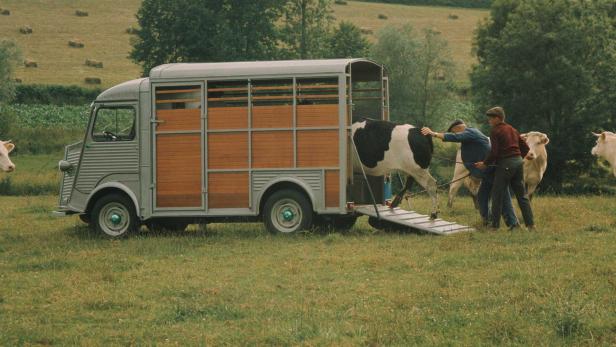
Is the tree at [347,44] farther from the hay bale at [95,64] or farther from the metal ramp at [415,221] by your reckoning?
the metal ramp at [415,221]

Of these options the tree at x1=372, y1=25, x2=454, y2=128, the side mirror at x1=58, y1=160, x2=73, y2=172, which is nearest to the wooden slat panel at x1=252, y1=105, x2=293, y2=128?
the side mirror at x1=58, y1=160, x2=73, y2=172

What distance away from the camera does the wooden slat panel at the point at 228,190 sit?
17.5m

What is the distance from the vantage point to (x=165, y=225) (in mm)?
19203

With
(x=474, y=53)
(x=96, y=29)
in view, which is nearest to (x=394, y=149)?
(x=474, y=53)

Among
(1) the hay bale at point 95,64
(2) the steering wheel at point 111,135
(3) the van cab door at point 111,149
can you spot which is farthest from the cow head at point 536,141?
(1) the hay bale at point 95,64

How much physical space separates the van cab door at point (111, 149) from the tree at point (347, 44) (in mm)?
44222

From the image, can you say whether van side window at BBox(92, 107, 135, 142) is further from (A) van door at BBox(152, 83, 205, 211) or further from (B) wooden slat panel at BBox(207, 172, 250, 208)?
(B) wooden slat panel at BBox(207, 172, 250, 208)

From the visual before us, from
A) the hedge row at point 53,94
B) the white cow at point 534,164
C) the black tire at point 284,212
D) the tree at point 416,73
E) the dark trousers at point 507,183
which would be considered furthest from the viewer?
the hedge row at point 53,94

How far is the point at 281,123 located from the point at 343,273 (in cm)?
506

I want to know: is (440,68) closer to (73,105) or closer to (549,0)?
(549,0)

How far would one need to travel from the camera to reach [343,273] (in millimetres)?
12875

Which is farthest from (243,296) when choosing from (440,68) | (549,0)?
(440,68)

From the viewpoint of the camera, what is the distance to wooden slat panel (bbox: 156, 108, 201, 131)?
1766cm

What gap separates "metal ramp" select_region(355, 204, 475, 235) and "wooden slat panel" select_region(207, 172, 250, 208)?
6.68ft
